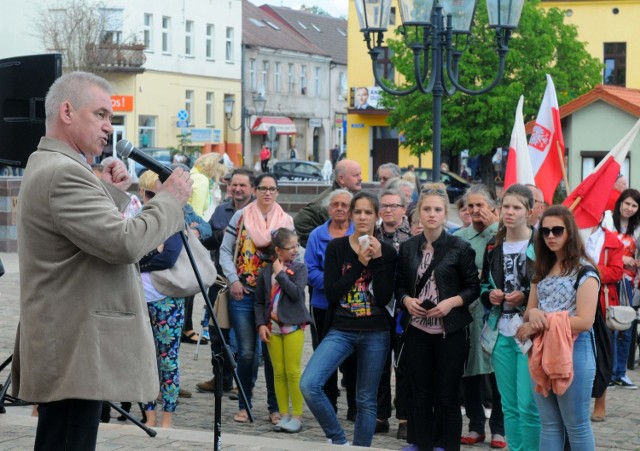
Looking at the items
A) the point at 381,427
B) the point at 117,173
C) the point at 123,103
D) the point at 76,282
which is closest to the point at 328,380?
the point at 381,427

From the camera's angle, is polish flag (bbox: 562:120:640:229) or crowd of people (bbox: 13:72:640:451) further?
polish flag (bbox: 562:120:640:229)

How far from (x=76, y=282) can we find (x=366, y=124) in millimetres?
59243

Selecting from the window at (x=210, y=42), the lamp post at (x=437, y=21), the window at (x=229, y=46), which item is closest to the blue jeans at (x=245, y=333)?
the lamp post at (x=437, y=21)

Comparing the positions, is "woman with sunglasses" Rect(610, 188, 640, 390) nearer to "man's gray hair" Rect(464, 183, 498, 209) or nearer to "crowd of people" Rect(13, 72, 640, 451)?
"crowd of people" Rect(13, 72, 640, 451)

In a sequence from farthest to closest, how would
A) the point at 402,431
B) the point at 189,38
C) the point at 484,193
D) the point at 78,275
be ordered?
the point at 189,38 → the point at 402,431 → the point at 484,193 → the point at 78,275

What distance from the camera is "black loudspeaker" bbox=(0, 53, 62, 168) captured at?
7719 millimetres

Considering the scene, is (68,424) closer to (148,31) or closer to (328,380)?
(328,380)

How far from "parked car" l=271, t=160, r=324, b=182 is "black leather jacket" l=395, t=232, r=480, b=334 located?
39.8 meters

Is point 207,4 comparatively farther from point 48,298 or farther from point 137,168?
point 48,298

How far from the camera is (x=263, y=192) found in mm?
9227

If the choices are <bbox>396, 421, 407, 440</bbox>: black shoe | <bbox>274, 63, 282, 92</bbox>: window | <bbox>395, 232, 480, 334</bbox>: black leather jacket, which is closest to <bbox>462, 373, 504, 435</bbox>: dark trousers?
<bbox>396, 421, 407, 440</bbox>: black shoe

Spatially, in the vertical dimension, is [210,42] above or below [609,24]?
below

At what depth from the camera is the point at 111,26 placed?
5319 cm

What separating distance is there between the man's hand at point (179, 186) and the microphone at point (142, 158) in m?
0.32
